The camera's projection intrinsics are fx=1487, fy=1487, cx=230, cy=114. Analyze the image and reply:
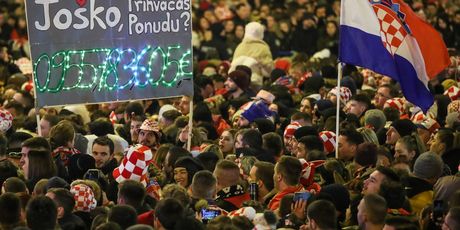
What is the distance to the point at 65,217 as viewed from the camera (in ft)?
42.3

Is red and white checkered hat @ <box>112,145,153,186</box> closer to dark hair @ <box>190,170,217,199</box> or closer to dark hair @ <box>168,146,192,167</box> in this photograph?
dark hair @ <box>168,146,192,167</box>

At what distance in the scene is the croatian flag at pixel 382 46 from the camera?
16875 mm

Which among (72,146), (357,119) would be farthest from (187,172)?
(357,119)

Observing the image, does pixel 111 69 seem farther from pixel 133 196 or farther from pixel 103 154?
pixel 133 196

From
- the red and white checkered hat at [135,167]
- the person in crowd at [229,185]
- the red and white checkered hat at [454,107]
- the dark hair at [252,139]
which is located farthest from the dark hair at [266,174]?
the red and white checkered hat at [454,107]

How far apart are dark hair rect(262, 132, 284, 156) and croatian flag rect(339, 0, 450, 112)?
117cm

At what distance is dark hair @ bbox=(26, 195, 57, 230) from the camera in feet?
39.4

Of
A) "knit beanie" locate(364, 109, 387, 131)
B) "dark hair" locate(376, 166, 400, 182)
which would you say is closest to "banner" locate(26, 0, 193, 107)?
"knit beanie" locate(364, 109, 387, 131)

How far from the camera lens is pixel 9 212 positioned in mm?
12281

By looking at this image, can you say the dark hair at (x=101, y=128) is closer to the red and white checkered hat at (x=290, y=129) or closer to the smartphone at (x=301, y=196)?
the red and white checkered hat at (x=290, y=129)

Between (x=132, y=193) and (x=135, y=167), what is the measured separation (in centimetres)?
164

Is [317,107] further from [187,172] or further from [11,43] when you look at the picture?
[11,43]

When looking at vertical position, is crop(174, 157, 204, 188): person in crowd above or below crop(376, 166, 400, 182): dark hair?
below

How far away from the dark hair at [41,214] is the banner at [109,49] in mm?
3820
